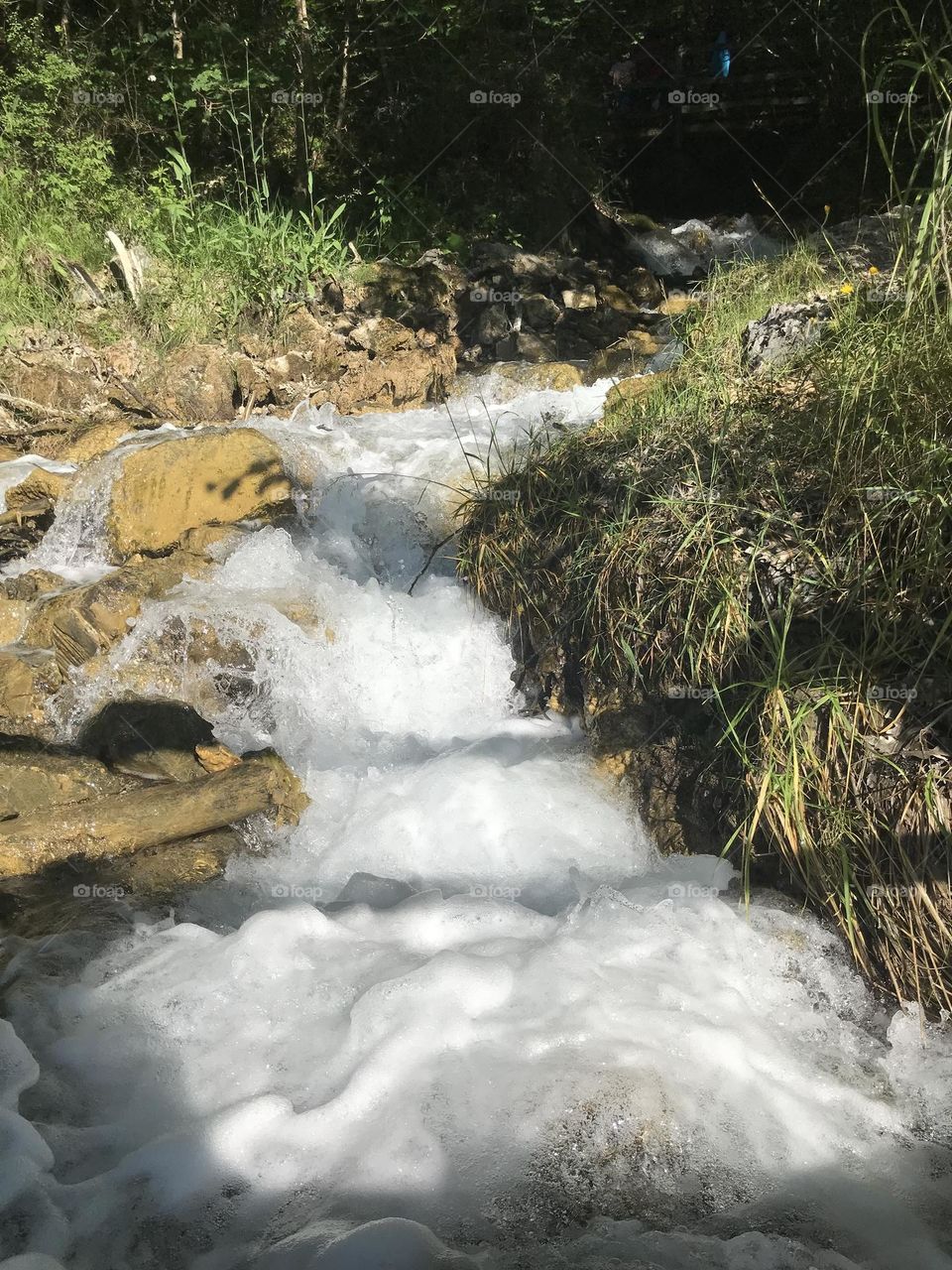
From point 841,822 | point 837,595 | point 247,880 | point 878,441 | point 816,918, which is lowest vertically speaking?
point 247,880

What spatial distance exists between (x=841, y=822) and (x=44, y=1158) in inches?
82.1

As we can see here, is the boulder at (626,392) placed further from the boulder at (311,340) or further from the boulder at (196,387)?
the boulder at (196,387)

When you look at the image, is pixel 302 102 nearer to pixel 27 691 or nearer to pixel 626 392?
pixel 626 392

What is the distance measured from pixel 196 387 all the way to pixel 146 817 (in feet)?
12.9

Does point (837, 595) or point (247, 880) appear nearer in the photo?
point (837, 595)

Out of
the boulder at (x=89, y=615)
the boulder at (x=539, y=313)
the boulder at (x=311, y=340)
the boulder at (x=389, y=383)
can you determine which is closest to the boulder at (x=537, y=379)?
the boulder at (x=389, y=383)

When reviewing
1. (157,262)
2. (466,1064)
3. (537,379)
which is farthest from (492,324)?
(466,1064)

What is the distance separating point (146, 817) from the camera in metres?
3.30

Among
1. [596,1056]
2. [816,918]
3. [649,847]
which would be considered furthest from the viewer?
[649,847]

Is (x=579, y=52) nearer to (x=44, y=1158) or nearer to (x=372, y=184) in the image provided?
(x=372, y=184)

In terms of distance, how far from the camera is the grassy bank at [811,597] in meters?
2.37

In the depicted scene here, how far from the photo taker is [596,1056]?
234cm

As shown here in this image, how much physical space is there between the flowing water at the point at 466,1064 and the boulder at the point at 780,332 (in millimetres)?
2113

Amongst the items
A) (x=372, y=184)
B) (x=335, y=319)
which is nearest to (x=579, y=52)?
(x=372, y=184)
